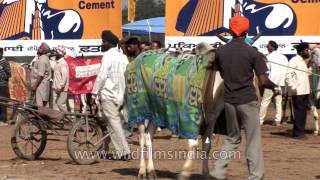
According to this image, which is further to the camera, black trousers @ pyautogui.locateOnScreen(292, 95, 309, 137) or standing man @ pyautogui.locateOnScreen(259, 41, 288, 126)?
standing man @ pyautogui.locateOnScreen(259, 41, 288, 126)

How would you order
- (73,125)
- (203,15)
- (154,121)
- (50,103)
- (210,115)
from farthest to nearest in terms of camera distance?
(50,103) → (203,15) → (73,125) → (154,121) → (210,115)

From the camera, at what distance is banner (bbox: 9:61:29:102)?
63.2 feet

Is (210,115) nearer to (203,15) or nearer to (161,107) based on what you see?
(161,107)

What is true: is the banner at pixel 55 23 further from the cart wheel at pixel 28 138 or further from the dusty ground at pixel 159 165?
the cart wheel at pixel 28 138

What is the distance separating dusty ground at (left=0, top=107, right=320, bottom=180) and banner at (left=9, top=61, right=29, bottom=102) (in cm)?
481

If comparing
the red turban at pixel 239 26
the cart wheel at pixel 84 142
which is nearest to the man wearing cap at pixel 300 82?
the cart wheel at pixel 84 142

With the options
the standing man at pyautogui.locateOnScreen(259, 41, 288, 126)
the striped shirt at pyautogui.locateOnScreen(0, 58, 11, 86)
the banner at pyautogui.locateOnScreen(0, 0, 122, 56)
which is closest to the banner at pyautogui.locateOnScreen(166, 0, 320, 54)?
the standing man at pyautogui.locateOnScreen(259, 41, 288, 126)

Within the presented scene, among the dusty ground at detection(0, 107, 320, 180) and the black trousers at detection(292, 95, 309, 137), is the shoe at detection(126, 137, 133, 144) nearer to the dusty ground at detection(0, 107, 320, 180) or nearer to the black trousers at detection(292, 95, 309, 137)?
the dusty ground at detection(0, 107, 320, 180)

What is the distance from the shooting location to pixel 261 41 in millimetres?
16703

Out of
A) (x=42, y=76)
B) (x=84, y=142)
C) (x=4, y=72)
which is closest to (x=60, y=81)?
(x=42, y=76)

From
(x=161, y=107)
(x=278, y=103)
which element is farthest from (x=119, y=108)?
(x=278, y=103)

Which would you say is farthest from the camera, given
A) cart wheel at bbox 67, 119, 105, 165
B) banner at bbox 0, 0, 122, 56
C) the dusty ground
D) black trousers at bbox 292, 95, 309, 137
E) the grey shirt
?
banner at bbox 0, 0, 122, 56

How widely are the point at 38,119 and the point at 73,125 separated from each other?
56 cm

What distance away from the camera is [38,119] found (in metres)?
11.4
